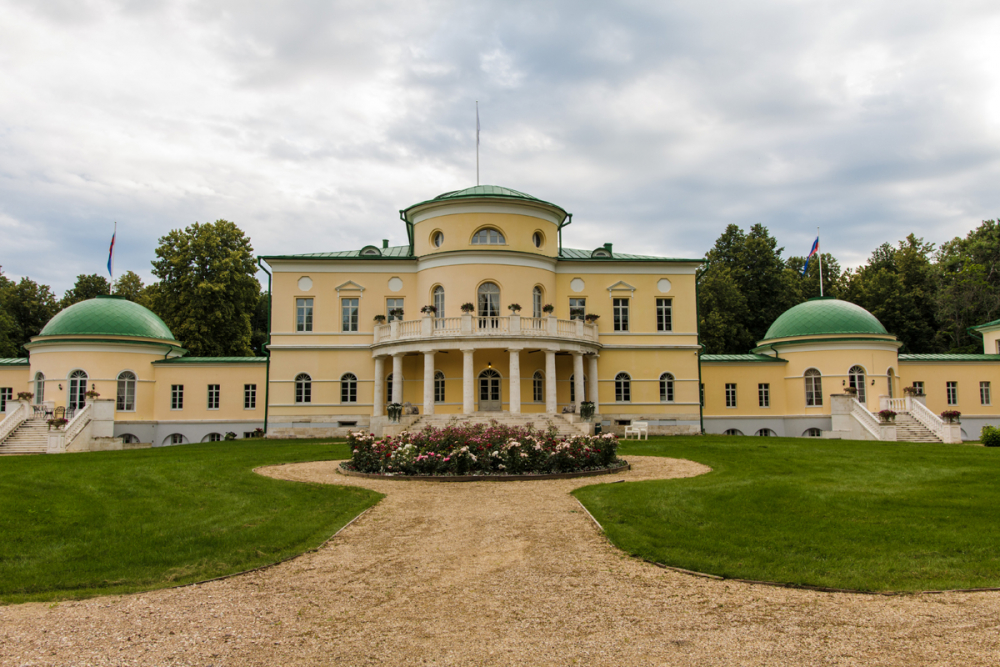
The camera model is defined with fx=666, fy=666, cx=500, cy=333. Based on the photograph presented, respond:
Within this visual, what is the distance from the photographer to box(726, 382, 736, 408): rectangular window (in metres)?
33.4

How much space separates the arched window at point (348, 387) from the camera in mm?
31281

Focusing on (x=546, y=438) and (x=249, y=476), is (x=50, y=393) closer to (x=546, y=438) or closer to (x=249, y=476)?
(x=249, y=476)

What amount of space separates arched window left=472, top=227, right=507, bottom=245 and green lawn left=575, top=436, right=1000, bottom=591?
56.3 ft

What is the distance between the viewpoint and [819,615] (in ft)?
20.1

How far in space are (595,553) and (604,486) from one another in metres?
5.14

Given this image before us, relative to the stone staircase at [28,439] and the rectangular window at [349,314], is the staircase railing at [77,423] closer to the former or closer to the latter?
the stone staircase at [28,439]

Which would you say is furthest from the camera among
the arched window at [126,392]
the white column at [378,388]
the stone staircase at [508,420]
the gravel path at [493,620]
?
the arched window at [126,392]

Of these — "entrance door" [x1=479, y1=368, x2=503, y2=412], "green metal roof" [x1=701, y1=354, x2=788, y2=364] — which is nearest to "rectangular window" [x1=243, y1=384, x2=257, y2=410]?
"entrance door" [x1=479, y1=368, x2=503, y2=412]

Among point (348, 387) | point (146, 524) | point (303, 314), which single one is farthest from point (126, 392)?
point (146, 524)

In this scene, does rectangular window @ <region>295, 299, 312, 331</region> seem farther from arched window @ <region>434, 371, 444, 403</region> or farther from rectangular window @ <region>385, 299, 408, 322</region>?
arched window @ <region>434, 371, 444, 403</region>

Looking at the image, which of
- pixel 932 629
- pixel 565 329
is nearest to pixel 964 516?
pixel 932 629

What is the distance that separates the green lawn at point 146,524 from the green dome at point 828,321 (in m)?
26.5

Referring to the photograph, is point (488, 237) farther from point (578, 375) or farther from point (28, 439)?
point (28, 439)

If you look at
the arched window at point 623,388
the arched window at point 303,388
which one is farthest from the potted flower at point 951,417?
the arched window at point 303,388
